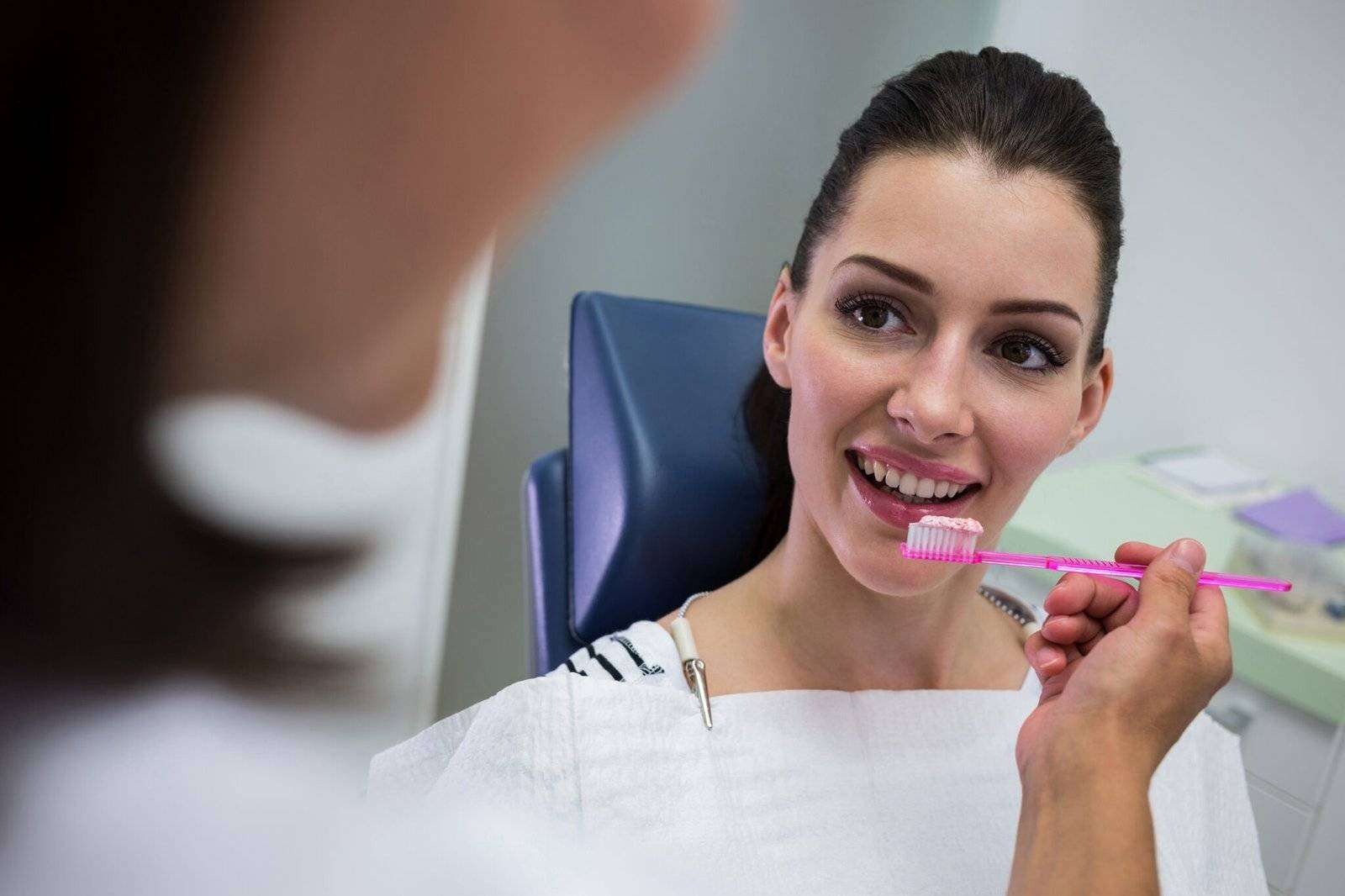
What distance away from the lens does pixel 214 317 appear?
228 mm

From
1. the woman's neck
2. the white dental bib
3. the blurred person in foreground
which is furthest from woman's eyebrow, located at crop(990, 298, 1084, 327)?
the blurred person in foreground

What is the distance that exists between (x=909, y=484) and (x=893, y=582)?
8 cm

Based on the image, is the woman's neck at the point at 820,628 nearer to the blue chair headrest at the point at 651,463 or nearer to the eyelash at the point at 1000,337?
the blue chair headrest at the point at 651,463

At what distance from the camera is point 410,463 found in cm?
27

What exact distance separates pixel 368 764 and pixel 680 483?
2.48 ft

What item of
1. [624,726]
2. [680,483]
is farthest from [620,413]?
[624,726]

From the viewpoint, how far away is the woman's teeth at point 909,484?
0.80 metres

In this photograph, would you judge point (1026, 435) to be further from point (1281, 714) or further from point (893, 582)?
point (1281, 714)

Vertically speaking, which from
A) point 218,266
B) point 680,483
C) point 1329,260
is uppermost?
point 1329,260

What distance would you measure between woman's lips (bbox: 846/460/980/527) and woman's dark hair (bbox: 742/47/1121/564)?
→ 0.17m

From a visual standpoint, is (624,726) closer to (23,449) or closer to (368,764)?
(368,764)

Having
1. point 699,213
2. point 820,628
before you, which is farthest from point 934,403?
point 699,213

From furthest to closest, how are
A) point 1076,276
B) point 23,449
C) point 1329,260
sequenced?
point 1329,260
point 1076,276
point 23,449

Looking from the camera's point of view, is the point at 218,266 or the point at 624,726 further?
the point at 624,726
